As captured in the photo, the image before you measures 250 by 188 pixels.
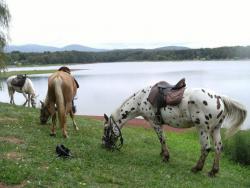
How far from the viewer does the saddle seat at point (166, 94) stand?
31.0ft

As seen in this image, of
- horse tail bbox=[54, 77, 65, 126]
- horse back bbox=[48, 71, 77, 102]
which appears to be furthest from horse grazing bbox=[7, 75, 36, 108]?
horse tail bbox=[54, 77, 65, 126]

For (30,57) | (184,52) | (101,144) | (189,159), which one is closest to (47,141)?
(101,144)

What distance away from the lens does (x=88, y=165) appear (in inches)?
338

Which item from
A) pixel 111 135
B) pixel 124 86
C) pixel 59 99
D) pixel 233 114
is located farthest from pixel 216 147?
pixel 124 86

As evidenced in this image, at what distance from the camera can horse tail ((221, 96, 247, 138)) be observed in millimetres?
9281

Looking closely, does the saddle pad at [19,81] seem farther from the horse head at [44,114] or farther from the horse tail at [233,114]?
the horse tail at [233,114]

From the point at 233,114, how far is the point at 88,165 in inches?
150

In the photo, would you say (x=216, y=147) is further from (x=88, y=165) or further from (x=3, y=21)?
(x=3, y=21)

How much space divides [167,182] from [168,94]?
2.49 metres

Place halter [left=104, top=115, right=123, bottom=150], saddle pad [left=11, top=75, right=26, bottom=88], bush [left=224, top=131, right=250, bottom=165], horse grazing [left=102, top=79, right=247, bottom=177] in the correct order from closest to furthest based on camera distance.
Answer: horse grazing [left=102, top=79, right=247, bottom=177]
halter [left=104, top=115, right=123, bottom=150]
bush [left=224, top=131, right=250, bottom=165]
saddle pad [left=11, top=75, right=26, bottom=88]

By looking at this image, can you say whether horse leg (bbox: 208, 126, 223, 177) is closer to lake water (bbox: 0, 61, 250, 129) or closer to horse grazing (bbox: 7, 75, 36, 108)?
lake water (bbox: 0, 61, 250, 129)

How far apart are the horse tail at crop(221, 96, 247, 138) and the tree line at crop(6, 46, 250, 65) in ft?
403

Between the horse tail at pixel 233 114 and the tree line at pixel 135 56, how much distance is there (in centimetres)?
12292

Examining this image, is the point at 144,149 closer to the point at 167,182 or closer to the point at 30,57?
the point at 167,182
